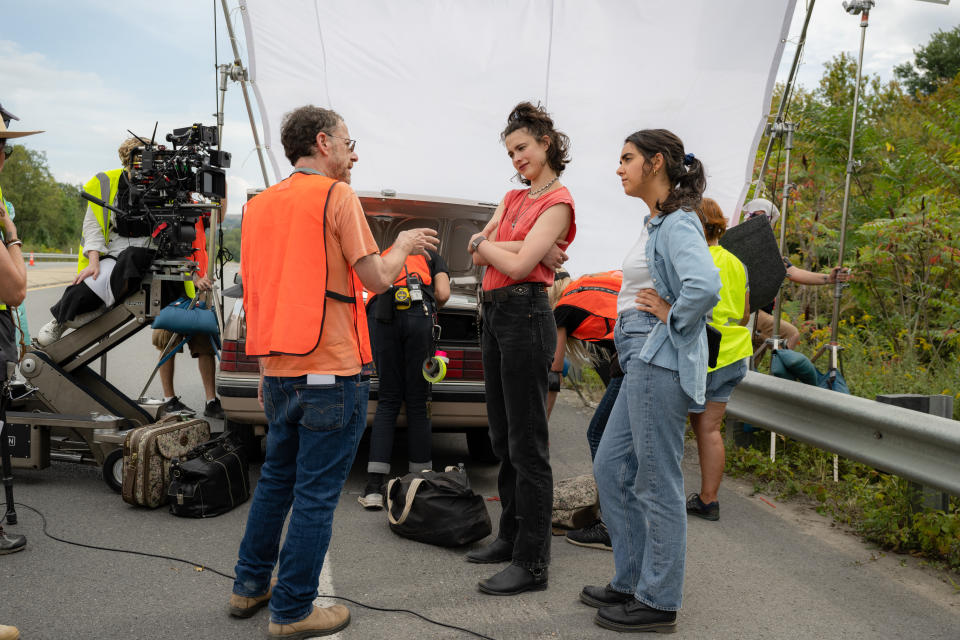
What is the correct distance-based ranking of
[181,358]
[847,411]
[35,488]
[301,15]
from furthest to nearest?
[181,358] → [301,15] → [35,488] → [847,411]

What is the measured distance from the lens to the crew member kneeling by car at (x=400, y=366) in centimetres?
507

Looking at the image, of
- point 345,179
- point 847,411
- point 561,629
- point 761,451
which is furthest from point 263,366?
point 761,451

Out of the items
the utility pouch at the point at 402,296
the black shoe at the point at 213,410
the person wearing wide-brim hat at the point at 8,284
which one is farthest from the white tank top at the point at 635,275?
the black shoe at the point at 213,410

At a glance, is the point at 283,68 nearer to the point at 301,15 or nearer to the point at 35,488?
the point at 301,15

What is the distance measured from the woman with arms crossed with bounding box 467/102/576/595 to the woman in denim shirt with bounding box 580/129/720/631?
1.30ft

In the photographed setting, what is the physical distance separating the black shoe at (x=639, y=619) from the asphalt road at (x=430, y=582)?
0.06 metres

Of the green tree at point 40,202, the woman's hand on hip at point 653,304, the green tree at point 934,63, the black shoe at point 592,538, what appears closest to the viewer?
the woman's hand on hip at point 653,304

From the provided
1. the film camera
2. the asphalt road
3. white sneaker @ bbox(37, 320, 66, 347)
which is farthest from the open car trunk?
white sneaker @ bbox(37, 320, 66, 347)

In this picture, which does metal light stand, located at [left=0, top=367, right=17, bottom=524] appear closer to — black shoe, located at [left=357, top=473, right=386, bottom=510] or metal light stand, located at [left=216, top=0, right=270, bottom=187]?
black shoe, located at [left=357, top=473, right=386, bottom=510]

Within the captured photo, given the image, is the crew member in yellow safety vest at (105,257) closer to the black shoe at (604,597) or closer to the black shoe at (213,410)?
the black shoe at (213,410)

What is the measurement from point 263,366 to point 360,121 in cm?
369

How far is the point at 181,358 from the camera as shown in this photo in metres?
11.8

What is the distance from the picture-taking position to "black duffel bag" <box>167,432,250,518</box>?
4.65m

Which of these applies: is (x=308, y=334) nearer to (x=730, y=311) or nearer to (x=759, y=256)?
(x=730, y=311)
